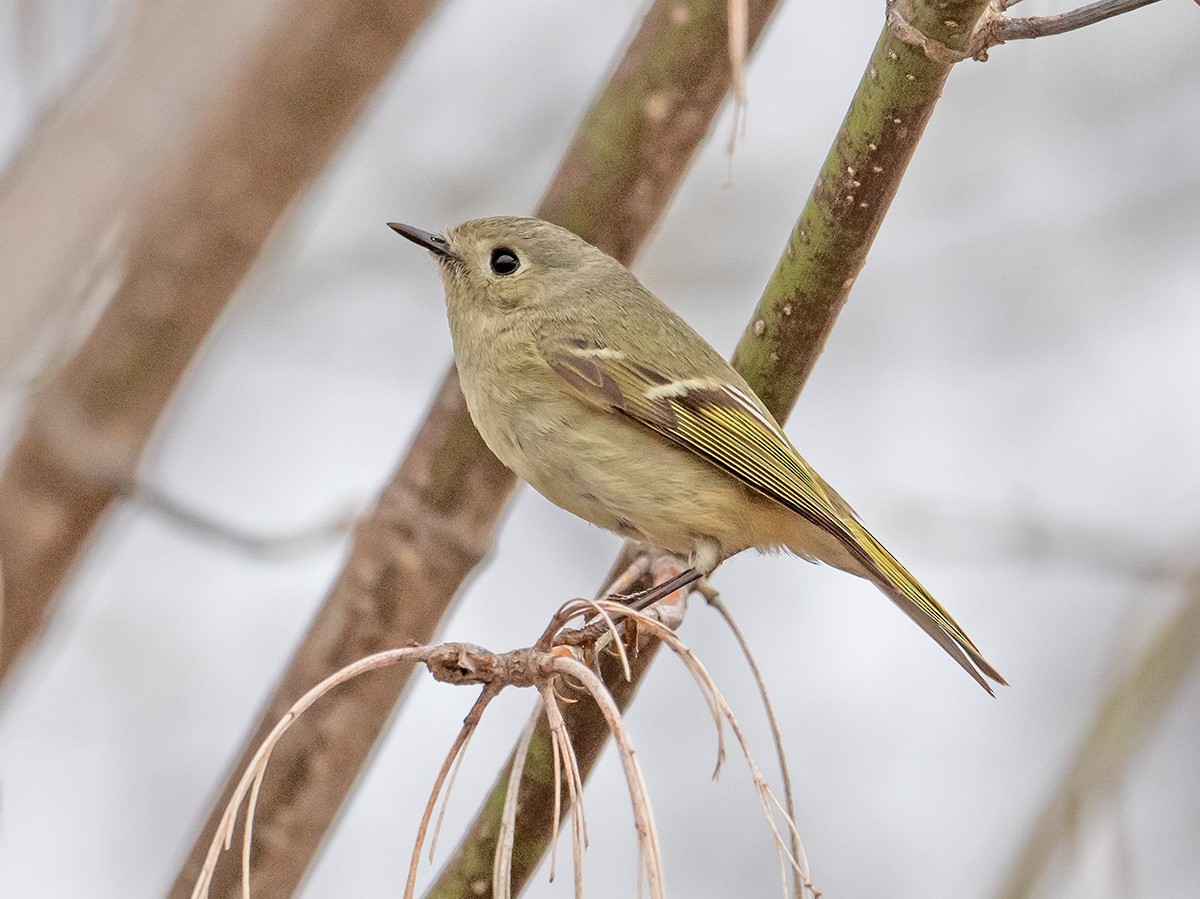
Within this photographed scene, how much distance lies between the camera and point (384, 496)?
1.58 metres

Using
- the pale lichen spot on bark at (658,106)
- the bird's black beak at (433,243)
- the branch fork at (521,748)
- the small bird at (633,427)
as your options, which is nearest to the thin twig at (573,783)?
the branch fork at (521,748)

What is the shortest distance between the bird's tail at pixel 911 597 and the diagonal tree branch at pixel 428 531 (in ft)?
1.45

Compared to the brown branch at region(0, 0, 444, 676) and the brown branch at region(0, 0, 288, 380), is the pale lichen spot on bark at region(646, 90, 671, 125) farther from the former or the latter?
the brown branch at region(0, 0, 288, 380)

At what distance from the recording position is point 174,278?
1.55 m

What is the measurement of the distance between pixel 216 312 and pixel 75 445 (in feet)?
0.73

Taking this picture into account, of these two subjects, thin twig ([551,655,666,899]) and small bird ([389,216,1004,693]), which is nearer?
thin twig ([551,655,666,899])

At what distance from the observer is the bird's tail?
146cm

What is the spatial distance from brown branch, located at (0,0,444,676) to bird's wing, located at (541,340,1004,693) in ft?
1.42

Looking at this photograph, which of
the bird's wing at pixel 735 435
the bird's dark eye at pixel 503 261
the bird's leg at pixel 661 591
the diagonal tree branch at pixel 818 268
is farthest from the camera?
the bird's dark eye at pixel 503 261

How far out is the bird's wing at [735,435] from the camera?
158 cm

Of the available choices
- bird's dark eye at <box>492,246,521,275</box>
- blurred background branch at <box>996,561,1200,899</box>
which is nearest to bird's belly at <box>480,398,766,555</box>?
bird's dark eye at <box>492,246,521,275</box>

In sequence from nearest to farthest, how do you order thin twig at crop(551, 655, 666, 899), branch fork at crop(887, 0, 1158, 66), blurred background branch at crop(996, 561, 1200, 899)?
thin twig at crop(551, 655, 666, 899)
branch fork at crop(887, 0, 1158, 66)
blurred background branch at crop(996, 561, 1200, 899)

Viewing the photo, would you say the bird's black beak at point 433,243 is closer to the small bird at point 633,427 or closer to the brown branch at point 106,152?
the small bird at point 633,427

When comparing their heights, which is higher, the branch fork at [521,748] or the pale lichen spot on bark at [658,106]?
the pale lichen spot on bark at [658,106]
